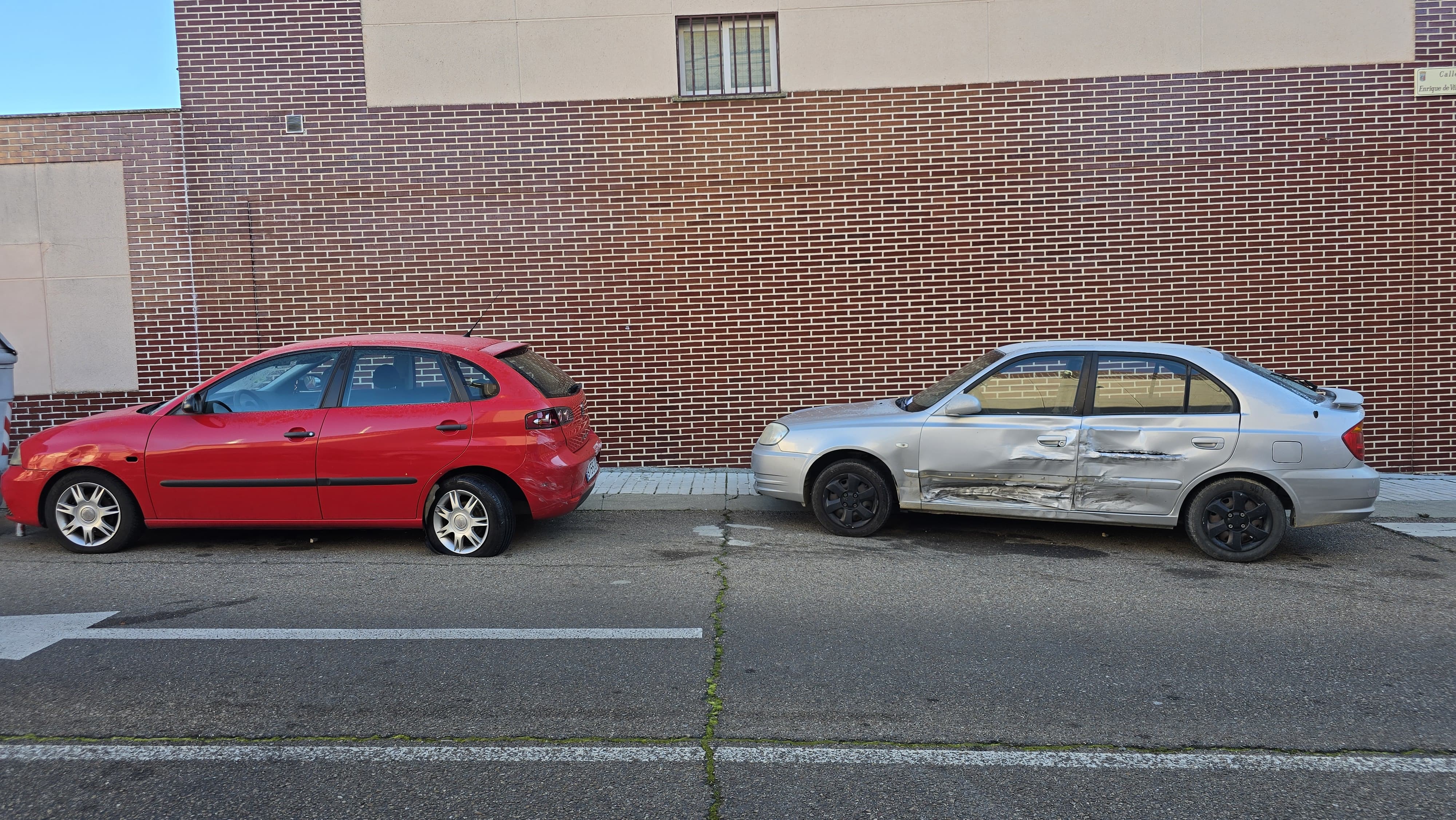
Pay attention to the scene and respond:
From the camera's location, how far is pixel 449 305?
1050cm

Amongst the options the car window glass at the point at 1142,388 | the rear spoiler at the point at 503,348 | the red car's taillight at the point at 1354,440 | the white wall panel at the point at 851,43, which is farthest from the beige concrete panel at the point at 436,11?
the red car's taillight at the point at 1354,440

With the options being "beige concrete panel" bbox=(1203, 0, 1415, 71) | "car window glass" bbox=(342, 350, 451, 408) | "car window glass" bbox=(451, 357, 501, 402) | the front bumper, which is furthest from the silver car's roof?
"beige concrete panel" bbox=(1203, 0, 1415, 71)

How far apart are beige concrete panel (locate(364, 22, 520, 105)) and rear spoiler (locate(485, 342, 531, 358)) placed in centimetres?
388

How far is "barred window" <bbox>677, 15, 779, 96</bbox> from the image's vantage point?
34.2ft

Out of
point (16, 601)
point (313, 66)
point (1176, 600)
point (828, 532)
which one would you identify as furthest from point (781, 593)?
point (313, 66)

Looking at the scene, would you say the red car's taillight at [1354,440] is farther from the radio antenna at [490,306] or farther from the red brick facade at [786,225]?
the radio antenna at [490,306]

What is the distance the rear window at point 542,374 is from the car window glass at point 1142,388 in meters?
3.82

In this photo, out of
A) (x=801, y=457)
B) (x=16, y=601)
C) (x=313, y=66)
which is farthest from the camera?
(x=313, y=66)

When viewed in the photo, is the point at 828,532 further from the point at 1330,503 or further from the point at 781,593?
the point at 1330,503

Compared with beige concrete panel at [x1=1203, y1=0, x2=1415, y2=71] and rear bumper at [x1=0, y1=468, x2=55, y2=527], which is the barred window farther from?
rear bumper at [x1=0, y1=468, x2=55, y2=527]

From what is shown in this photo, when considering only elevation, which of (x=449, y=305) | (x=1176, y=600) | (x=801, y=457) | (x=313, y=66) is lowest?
(x=1176, y=600)

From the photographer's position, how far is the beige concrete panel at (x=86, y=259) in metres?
10.4

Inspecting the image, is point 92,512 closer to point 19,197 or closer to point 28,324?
point 28,324

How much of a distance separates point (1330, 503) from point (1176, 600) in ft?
5.73
